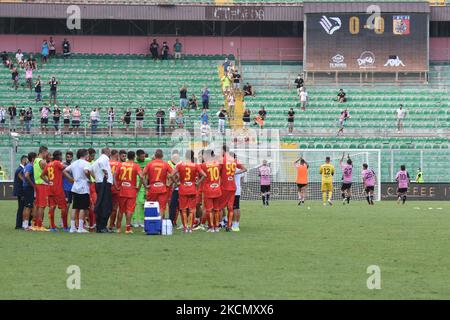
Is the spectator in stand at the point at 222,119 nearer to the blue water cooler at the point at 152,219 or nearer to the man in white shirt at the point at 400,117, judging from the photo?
the man in white shirt at the point at 400,117

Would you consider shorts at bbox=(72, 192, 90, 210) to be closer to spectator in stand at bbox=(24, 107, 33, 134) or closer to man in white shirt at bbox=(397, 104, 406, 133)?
spectator in stand at bbox=(24, 107, 33, 134)

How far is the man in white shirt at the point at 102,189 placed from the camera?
27391 mm

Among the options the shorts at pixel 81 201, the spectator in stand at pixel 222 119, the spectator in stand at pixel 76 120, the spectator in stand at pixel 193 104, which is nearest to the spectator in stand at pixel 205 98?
the spectator in stand at pixel 193 104

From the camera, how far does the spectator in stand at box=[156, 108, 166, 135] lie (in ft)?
185

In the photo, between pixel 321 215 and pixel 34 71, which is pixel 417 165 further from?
pixel 34 71

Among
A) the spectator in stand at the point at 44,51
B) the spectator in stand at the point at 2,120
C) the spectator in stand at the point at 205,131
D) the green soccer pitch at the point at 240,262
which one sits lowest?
the green soccer pitch at the point at 240,262

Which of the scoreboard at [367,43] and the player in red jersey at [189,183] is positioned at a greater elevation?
the scoreboard at [367,43]

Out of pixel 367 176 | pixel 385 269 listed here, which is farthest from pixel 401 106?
pixel 385 269

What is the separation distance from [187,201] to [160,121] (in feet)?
96.8

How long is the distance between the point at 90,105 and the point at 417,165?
16920 millimetres

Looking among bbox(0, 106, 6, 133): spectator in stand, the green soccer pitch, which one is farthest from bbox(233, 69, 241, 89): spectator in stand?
the green soccer pitch

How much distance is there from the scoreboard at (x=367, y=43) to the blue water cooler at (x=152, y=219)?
38084mm

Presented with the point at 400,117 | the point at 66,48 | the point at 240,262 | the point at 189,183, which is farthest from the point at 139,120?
the point at 240,262
